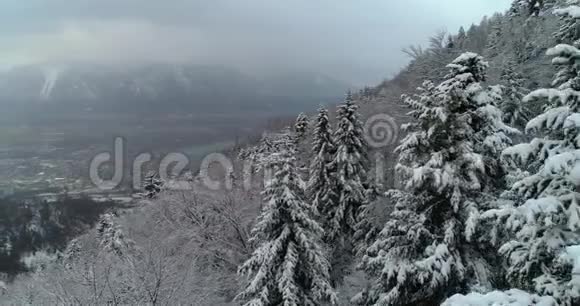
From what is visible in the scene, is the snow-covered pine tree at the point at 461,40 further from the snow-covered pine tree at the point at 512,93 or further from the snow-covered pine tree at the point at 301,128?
the snow-covered pine tree at the point at 301,128

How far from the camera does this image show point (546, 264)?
21.5 ft

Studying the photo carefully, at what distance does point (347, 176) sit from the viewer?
85.1 ft

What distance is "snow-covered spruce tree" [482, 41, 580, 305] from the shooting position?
5.88 metres

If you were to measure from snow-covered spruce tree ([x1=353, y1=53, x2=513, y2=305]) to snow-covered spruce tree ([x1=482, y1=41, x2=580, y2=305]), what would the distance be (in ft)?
12.8

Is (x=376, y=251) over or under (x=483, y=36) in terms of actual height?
under

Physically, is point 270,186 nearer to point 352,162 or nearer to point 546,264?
point 546,264

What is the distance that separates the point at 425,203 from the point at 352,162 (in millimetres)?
13745

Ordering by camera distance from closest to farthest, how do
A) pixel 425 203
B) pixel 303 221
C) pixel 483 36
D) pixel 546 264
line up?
pixel 546 264, pixel 425 203, pixel 303 221, pixel 483 36

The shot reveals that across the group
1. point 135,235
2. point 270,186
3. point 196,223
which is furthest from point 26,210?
point 270,186

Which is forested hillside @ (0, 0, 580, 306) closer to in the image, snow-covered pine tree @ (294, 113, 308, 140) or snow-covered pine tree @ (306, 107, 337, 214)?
snow-covered pine tree @ (306, 107, 337, 214)

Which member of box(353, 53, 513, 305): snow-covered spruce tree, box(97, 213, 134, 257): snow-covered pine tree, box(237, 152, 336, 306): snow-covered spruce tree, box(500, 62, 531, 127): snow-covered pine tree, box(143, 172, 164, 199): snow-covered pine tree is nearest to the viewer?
box(353, 53, 513, 305): snow-covered spruce tree

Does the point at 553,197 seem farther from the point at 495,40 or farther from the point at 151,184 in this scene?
the point at 495,40

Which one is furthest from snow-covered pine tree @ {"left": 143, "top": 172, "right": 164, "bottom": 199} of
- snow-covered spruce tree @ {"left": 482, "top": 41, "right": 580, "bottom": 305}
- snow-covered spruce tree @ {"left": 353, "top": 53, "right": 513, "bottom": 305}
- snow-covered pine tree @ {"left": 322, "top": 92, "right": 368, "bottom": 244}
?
snow-covered spruce tree @ {"left": 482, "top": 41, "right": 580, "bottom": 305}

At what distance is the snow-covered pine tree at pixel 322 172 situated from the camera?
85.0 ft
